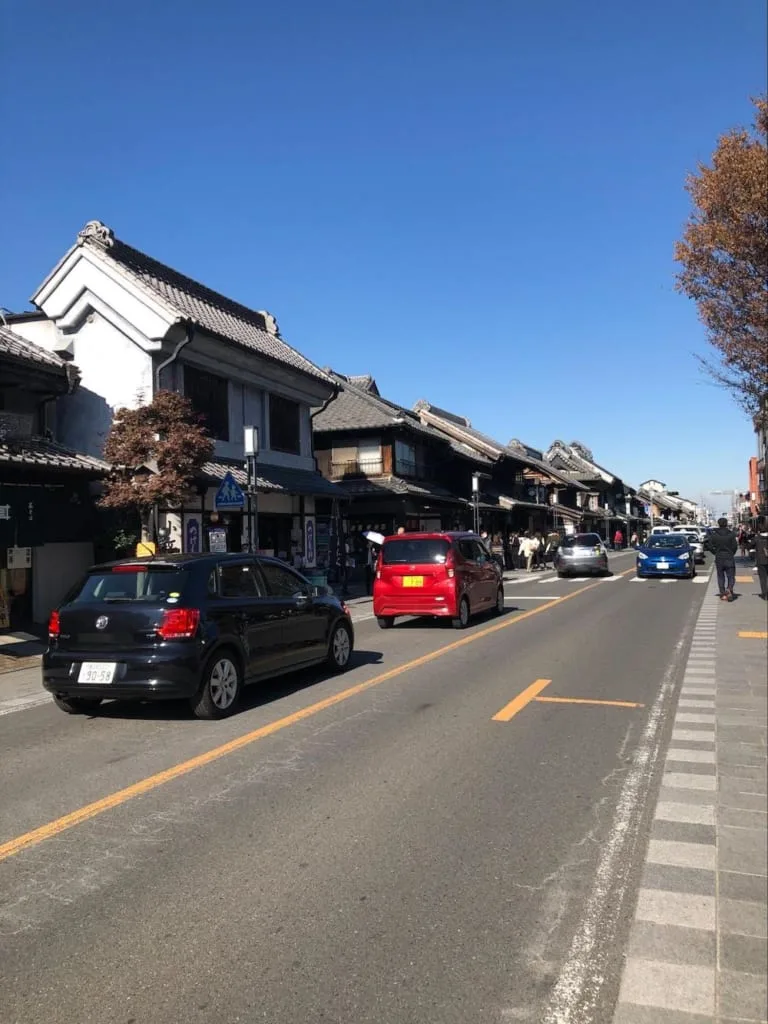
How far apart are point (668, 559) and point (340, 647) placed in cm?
1955

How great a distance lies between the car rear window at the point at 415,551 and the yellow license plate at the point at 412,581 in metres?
0.29

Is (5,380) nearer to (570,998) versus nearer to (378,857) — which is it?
(378,857)

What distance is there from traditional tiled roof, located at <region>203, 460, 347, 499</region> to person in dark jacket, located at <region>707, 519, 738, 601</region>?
10.2m

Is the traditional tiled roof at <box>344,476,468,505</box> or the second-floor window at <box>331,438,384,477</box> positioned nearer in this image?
the traditional tiled roof at <box>344,476,468,505</box>

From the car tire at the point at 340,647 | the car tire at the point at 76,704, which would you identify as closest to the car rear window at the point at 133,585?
the car tire at the point at 76,704

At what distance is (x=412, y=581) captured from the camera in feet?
45.1

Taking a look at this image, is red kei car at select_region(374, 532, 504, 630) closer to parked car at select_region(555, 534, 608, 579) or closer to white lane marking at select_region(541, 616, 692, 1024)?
white lane marking at select_region(541, 616, 692, 1024)

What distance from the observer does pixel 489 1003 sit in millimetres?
2730

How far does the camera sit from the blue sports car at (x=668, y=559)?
2619 cm

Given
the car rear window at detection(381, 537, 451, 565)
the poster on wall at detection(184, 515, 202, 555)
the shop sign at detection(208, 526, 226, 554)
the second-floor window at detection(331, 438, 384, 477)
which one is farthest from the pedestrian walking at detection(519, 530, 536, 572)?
the car rear window at detection(381, 537, 451, 565)

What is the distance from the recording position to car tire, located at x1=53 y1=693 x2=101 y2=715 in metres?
7.56

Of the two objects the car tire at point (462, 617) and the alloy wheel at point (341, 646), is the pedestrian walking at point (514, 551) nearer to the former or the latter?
the car tire at point (462, 617)

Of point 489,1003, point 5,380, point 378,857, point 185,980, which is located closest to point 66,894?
point 185,980

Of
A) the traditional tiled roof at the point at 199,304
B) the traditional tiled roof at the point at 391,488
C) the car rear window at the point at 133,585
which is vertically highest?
the traditional tiled roof at the point at 199,304
